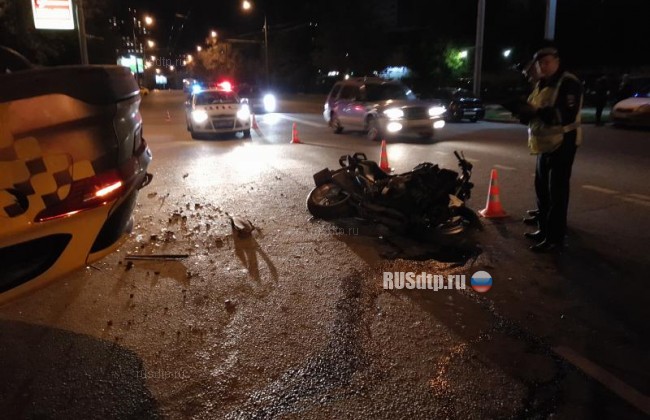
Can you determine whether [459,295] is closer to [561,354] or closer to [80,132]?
[561,354]

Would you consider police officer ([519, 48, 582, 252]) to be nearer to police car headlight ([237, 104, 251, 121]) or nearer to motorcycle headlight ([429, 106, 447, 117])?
motorcycle headlight ([429, 106, 447, 117])

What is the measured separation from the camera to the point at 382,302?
15.6ft

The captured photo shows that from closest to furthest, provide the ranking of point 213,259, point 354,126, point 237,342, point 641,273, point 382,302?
point 237,342 → point 382,302 → point 641,273 → point 213,259 → point 354,126

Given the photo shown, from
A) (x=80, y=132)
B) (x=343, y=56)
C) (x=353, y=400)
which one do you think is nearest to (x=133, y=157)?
(x=80, y=132)

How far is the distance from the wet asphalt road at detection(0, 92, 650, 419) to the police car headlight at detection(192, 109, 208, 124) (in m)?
10.4

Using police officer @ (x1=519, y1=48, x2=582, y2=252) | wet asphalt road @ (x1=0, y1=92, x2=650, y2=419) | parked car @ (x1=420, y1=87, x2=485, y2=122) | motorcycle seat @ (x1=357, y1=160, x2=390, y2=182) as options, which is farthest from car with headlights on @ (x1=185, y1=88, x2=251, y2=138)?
police officer @ (x1=519, y1=48, x2=582, y2=252)

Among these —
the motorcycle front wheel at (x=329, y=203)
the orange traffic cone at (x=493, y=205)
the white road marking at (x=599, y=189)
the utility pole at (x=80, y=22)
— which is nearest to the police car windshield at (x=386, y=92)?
the white road marking at (x=599, y=189)

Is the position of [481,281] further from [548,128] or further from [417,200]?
[548,128]

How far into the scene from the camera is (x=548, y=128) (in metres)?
5.70

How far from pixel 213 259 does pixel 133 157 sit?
8.97 ft

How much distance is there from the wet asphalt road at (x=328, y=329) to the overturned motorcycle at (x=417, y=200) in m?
0.26

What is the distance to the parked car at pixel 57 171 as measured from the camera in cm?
270

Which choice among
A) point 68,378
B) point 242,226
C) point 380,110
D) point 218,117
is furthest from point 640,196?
point 218,117

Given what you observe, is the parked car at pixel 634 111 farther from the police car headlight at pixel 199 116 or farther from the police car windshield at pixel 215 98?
the police car headlight at pixel 199 116
